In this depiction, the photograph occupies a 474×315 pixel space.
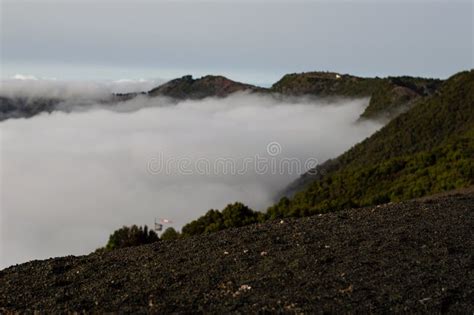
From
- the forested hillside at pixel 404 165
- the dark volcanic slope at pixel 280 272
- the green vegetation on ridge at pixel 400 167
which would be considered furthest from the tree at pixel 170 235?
the dark volcanic slope at pixel 280 272

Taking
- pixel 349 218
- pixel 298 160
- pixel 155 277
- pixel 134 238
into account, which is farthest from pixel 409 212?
pixel 298 160

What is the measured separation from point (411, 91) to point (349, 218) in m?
141

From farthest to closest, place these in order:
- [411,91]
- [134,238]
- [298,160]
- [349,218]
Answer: [298,160], [411,91], [134,238], [349,218]

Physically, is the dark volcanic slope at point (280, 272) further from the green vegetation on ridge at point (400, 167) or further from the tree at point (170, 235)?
the tree at point (170, 235)

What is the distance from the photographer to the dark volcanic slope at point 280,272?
9.93 meters

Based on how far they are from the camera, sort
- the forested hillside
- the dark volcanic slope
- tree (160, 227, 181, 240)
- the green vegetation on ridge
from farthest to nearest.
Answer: the forested hillside
the green vegetation on ridge
tree (160, 227, 181, 240)
the dark volcanic slope

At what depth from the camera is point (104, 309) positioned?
10242mm

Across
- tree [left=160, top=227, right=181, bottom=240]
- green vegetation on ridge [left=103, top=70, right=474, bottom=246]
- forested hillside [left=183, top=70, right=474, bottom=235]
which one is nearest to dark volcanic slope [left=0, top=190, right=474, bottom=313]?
green vegetation on ridge [left=103, top=70, right=474, bottom=246]

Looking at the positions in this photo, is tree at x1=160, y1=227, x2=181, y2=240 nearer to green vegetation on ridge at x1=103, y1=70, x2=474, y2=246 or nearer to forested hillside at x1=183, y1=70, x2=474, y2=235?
green vegetation on ridge at x1=103, y1=70, x2=474, y2=246

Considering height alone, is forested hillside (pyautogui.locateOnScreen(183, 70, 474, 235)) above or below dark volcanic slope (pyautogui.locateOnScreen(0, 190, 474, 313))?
below

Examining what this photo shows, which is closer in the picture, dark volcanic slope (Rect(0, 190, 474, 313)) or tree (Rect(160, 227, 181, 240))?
dark volcanic slope (Rect(0, 190, 474, 313))

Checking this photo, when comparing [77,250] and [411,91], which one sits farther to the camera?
[411,91]

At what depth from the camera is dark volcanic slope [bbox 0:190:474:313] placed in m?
9.93

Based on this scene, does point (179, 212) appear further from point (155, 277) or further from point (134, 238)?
point (155, 277)
